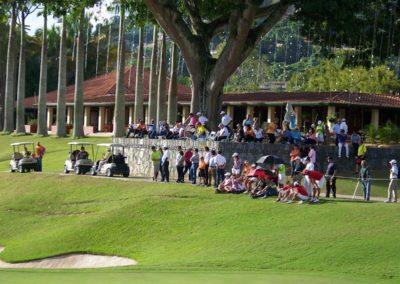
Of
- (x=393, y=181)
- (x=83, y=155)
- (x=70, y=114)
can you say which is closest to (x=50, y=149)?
(x=83, y=155)

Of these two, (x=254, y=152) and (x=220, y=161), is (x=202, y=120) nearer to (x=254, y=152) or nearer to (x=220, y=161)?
(x=254, y=152)

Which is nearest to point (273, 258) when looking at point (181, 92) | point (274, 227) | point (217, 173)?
point (274, 227)

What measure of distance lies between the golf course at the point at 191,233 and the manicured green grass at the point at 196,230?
0.12 feet

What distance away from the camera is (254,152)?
121 feet

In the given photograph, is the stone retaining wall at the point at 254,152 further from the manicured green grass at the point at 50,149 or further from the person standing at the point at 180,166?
the manicured green grass at the point at 50,149

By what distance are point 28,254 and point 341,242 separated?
1027 cm

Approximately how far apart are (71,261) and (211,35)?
2008cm

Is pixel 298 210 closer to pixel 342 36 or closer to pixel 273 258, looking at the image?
pixel 273 258

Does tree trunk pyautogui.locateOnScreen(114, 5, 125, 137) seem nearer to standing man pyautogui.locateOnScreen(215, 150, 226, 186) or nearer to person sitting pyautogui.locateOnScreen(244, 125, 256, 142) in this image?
person sitting pyautogui.locateOnScreen(244, 125, 256, 142)

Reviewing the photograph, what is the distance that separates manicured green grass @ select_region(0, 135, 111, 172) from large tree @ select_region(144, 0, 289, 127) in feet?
32.9

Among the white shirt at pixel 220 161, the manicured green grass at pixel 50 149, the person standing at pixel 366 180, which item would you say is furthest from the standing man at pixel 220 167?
the manicured green grass at pixel 50 149

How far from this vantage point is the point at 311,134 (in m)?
37.5

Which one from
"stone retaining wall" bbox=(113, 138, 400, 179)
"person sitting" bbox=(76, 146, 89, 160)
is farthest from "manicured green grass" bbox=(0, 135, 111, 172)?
"stone retaining wall" bbox=(113, 138, 400, 179)

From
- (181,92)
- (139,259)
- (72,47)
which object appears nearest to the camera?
(139,259)
